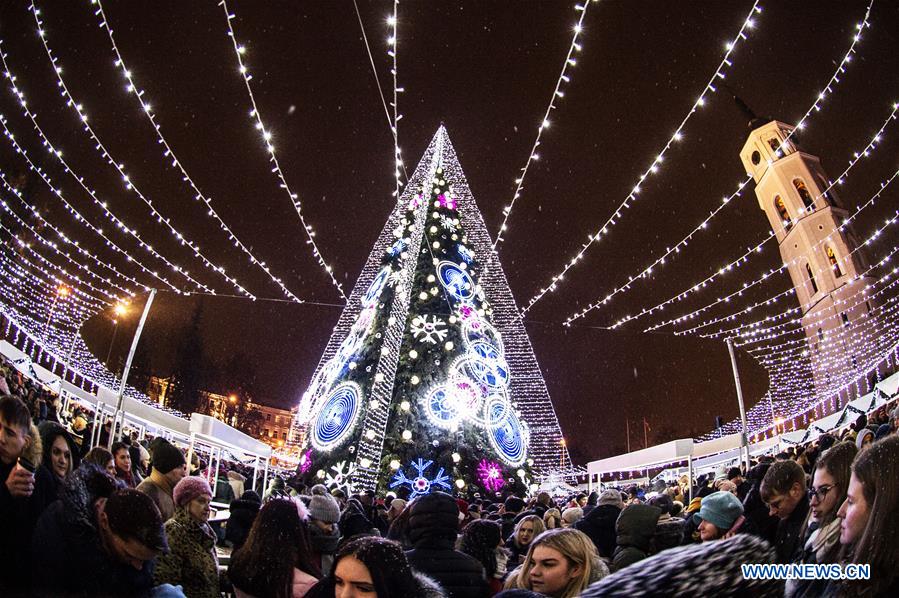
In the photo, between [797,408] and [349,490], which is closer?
[349,490]

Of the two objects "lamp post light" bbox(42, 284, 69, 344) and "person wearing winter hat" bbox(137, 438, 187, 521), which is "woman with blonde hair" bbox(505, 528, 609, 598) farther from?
"lamp post light" bbox(42, 284, 69, 344)

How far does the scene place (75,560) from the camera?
2338 millimetres

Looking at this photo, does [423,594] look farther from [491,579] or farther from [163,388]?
[163,388]

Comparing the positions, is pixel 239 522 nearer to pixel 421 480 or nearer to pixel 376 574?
pixel 376 574

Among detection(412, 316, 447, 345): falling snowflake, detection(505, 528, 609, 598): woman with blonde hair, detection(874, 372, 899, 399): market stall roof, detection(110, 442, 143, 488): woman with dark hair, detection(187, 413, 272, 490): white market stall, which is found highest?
detection(412, 316, 447, 345): falling snowflake

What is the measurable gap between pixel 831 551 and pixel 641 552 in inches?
64.5

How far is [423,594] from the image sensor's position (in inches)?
83.0

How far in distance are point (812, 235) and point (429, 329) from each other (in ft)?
104

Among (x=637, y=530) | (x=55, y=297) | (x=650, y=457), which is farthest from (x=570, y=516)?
(x=55, y=297)

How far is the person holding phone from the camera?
256 cm

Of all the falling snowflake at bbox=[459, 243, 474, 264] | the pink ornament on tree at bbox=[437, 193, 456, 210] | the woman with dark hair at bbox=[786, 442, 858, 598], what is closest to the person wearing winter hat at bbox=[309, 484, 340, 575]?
the woman with dark hair at bbox=[786, 442, 858, 598]

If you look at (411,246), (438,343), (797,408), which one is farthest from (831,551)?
(797,408)

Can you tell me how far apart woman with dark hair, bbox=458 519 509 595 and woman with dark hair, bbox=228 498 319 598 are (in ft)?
4.22

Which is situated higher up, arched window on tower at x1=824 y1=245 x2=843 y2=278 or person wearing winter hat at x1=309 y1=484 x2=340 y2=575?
arched window on tower at x1=824 y1=245 x2=843 y2=278
